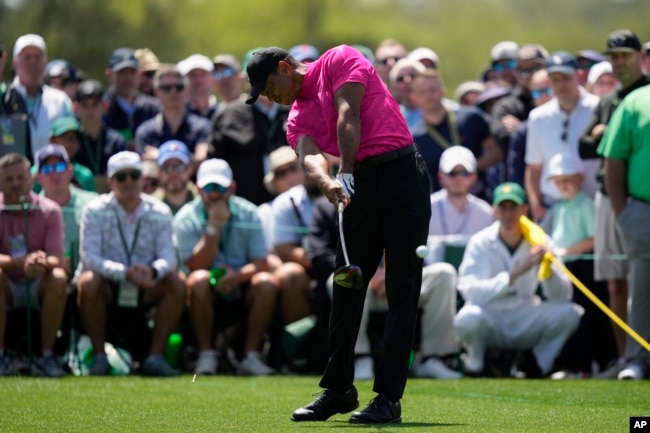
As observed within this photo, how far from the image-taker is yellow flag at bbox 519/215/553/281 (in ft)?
42.0

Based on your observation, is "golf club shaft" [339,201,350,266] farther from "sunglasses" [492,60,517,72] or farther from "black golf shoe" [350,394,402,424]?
"sunglasses" [492,60,517,72]

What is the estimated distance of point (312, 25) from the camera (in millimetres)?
30406

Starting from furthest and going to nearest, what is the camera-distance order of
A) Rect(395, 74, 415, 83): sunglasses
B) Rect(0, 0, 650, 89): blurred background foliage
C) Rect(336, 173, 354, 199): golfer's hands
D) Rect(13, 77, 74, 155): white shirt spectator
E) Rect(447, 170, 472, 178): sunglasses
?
Rect(0, 0, 650, 89): blurred background foliage → Rect(395, 74, 415, 83): sunglasses → Rect(13, 77, 74, 155): white shirt spectator → Rect(447, 170, 472, 178): sunglasses → Rect(336, 173, 354, 199): golfer's hands

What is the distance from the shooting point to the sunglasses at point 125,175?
13.0 m

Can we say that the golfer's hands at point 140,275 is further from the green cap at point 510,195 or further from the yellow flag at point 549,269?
the yellow flag at point 549,269

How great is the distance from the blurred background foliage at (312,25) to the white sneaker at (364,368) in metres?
12.0

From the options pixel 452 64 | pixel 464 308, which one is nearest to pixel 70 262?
pixel 464 308

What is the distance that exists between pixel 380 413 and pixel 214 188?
5198 millimetres

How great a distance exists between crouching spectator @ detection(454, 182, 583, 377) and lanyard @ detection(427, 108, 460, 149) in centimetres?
157

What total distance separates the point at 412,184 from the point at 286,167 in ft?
19.2

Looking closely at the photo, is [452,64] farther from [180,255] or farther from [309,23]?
[180,255]

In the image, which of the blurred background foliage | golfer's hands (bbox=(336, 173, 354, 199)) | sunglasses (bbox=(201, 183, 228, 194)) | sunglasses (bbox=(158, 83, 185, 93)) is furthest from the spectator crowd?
the blurred background foliage

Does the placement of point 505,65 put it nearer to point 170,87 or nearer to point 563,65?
point 563,65

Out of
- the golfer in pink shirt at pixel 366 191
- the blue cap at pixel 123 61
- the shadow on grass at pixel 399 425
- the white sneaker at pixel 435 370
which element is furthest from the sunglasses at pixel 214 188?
the shadow on grass at pixel 399 425
